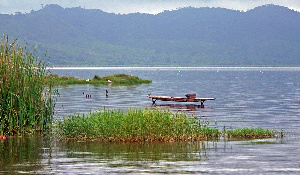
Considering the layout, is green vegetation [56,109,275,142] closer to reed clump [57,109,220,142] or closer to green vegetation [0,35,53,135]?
reed clump [57,109,220,142]

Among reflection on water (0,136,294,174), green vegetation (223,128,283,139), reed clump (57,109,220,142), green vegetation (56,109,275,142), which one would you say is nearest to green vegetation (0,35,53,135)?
reflection on water (0,136,294,174)

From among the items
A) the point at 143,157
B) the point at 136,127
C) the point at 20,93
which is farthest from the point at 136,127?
the point at 20,93

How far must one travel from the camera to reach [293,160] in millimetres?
25766

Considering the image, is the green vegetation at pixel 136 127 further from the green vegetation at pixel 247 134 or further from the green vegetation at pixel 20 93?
the green vegetation at pixel 247 134

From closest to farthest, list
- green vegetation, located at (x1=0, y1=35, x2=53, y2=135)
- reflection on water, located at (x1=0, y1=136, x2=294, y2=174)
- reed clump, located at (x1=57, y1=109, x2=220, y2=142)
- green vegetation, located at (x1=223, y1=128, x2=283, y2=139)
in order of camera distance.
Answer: reflection on water, located at (x1=0, y1=136, x2=294, y2=174), reed clump, located at (x1=57, y1=109, x2=220, y2=142), green vegetation, located at (x1=0, y1=35, x2=53, y2=135), green vegetation, located at (x1=223, y1=128, x2=283, y2=139)

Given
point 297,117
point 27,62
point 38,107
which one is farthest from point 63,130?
point 297,117

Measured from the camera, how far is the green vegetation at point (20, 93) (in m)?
32.0

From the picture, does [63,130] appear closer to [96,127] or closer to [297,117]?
[96,127]

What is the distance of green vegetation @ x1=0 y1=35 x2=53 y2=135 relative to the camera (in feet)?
105

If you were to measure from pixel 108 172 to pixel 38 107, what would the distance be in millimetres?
11815

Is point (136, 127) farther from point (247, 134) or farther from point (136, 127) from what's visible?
point (247, 134)

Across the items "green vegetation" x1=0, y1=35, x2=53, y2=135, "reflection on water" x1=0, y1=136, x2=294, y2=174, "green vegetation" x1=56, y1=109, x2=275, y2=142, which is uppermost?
"green vegetation" x1=0, y1=35, x2=53, y2=135

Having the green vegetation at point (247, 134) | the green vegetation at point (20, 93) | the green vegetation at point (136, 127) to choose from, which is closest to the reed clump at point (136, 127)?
the green vegetation at point (136, 127)

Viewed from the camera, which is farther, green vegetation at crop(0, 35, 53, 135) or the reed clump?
green vegetation at crop(0, 35, 53, 135)
